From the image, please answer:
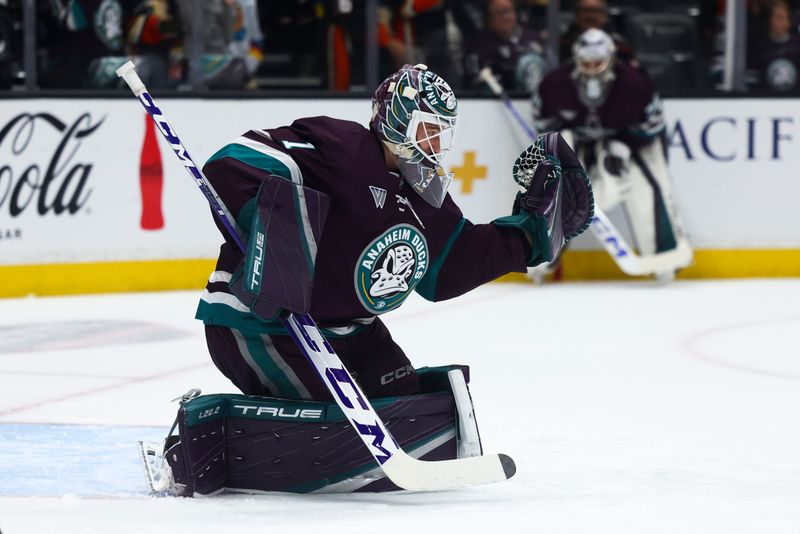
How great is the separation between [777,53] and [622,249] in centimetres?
132

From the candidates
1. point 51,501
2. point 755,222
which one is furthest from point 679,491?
point 755,222

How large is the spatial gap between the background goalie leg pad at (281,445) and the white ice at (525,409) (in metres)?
0.06

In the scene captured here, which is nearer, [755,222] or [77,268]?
[77,268]

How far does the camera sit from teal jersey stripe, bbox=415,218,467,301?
309 cm

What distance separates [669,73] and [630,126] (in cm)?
50

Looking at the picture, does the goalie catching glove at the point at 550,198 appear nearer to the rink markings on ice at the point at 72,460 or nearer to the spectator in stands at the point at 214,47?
the rink markings on ice at the point at 72,460

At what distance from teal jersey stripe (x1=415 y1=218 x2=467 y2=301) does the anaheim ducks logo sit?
0.06m

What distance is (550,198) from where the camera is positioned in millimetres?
3131

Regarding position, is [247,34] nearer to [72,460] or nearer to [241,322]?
[72,460]

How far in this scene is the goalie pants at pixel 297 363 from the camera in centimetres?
299

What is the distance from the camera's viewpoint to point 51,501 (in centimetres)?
286

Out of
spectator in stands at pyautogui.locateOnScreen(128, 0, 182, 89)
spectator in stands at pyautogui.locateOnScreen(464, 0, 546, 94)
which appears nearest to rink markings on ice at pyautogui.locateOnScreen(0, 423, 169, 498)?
spectator in stands at pyautogui.locateOnScreen(128, 0, 182, 89)

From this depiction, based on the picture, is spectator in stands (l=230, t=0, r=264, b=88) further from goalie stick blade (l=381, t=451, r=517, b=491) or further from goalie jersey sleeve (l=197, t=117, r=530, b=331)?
goalie stick blade (l=381, t=451, r=517, b=491)

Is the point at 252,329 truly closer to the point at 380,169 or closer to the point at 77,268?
the point at 380,169
